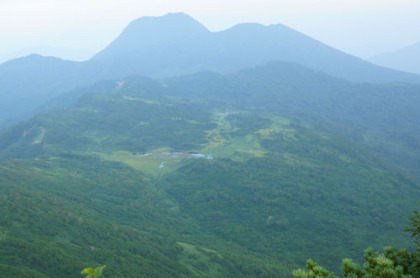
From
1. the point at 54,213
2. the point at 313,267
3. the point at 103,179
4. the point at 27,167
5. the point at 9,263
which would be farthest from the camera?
the point at 103,179

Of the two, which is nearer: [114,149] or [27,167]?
[27,167]

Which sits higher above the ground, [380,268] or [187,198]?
[380,268]

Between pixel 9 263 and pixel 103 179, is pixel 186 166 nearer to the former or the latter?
pixel 103 179

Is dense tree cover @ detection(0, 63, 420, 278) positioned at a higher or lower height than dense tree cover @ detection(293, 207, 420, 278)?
lower

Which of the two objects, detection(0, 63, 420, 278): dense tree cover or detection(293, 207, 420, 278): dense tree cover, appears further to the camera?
detection(0, 63, 420, 278): dense tree cover

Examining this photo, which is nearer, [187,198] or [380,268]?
[380,268]

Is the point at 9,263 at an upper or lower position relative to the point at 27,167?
upper

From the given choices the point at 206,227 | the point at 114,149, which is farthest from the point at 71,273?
the point at 114,149

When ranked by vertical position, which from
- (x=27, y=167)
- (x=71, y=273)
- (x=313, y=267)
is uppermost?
(x=313, y=267)

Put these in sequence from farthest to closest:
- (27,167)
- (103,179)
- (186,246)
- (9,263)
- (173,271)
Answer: (103,179) → (27,167) → (186,246) → (173,271) → (9,263)

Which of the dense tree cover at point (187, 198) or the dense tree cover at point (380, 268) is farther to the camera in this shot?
the dense tree cover at point (187, 198)

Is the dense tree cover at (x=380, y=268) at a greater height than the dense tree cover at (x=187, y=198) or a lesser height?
greater
